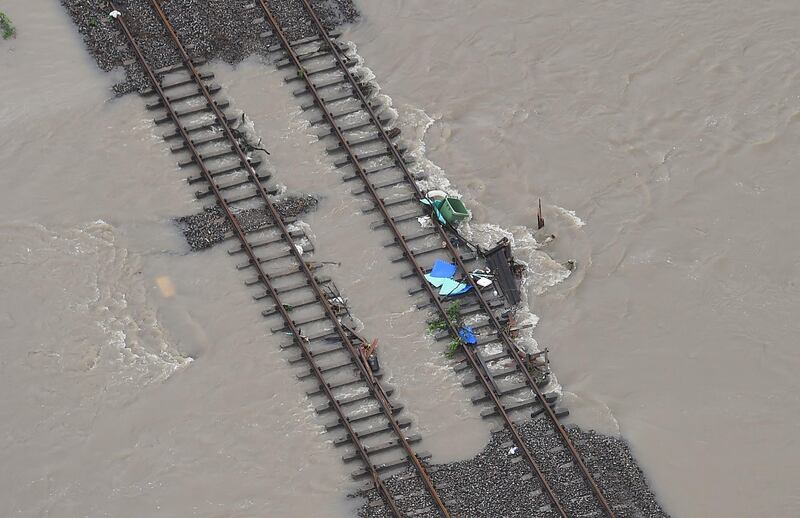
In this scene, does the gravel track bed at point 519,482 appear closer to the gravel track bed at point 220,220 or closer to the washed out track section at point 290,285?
the washed out track section at point 290,285

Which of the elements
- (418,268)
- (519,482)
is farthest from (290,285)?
(519,482)

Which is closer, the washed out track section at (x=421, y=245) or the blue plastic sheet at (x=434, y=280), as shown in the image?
the washed out track section at (x=421, y=245)

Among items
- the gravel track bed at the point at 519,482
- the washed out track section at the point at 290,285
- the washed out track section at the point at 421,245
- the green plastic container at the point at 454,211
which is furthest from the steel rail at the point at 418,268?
the washed out track section at the point at 290,285

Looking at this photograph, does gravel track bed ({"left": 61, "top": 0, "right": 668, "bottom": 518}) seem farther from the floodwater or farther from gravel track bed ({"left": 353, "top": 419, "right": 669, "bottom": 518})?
the floodwater

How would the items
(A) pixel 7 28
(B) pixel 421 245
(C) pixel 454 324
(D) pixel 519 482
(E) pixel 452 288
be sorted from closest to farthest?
(D) pixel 519 482 < (C) pixel 454 324 < (E) pixel 452 288 < (B) pixel 421 245 < (A) pixel 7 28

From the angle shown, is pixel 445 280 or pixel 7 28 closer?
pixel 445 280

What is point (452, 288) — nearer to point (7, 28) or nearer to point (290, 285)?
point (290, 285)

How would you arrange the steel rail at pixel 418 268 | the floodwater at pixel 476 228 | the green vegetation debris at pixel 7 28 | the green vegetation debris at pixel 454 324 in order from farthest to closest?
1. the green vegetation debris at pixel 7 28
2. the green vegetation debris at pixel 454 324
3. the floodwater at pixel 476 228
4. the steel rail at pixel 418 268
